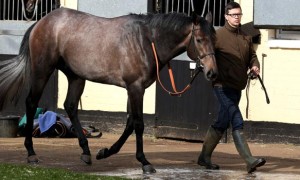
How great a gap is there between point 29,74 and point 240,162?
2926 millimetres

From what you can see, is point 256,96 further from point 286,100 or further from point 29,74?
point 29,74

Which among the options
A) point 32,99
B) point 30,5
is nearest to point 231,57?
point 32,99

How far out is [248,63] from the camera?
13.2m

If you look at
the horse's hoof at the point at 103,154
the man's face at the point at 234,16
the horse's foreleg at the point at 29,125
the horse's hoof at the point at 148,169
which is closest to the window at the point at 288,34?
the man's face at the point at 234,16

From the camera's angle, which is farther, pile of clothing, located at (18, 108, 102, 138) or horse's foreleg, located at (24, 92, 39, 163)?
pile of clothing, located at (18, 108, 102, 138)

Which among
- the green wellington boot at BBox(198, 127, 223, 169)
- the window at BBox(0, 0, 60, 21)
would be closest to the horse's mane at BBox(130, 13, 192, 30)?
the green wellington boot at BBox(198, 127, 223, 169)

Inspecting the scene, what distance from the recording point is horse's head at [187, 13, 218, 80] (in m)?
12.7

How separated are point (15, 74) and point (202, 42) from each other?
279 centimetres

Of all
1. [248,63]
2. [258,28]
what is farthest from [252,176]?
[258,28]

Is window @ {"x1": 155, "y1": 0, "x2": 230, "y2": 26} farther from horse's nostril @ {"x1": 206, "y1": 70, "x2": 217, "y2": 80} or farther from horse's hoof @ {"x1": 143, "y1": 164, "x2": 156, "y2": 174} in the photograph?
horse's hoof @ {"x1": 143, "y1": 164, "x2": 156, "y2": 174}

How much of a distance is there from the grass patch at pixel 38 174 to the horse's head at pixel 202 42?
1.80 m

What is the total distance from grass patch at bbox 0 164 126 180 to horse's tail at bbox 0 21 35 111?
1.99 meters

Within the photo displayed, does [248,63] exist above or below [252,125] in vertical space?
above

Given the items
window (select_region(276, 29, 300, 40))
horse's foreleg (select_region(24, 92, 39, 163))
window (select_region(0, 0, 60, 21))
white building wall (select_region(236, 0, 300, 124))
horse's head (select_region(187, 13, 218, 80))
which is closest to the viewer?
horse's head (select_region(187, 13, 218, 80))
